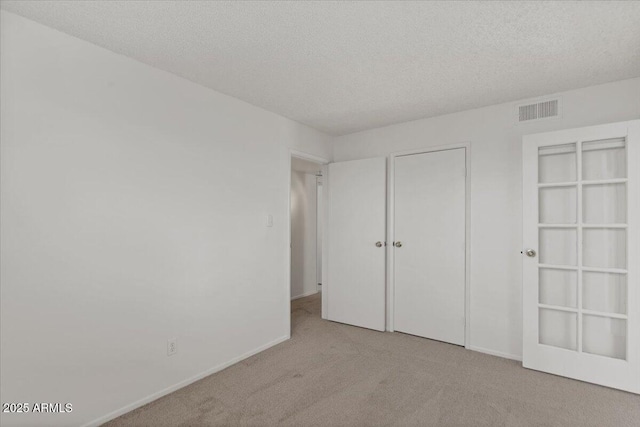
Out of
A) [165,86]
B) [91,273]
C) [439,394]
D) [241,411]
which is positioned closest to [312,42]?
[165,86]

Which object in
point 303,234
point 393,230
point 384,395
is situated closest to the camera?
point 384,395

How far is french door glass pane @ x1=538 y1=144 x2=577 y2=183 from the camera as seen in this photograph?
283cm

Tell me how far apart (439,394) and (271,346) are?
1.66m

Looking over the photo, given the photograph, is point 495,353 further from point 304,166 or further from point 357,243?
point 304,166

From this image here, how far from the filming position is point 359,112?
3467 millimetres

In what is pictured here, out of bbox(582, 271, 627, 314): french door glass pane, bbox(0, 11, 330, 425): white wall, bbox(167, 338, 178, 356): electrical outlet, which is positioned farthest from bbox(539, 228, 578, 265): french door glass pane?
bbox(167, 338, 178, 356): electrical outlet

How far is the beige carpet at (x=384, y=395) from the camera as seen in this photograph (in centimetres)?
214

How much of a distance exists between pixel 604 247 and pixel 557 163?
2.57 ft

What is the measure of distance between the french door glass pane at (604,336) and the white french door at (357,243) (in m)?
1.87

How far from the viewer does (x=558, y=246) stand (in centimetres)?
289

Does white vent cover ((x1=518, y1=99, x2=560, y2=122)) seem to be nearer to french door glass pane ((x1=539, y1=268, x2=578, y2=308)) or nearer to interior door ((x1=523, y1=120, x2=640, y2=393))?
interior door ((x1=523, y1=120, x2=640, y2=393))

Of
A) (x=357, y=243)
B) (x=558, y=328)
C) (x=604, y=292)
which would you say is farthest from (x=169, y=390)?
(x=604, y=292)

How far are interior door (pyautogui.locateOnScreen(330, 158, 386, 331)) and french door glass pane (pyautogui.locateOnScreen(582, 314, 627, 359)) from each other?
187cm

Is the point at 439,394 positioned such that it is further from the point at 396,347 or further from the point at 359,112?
the point at 359,112
